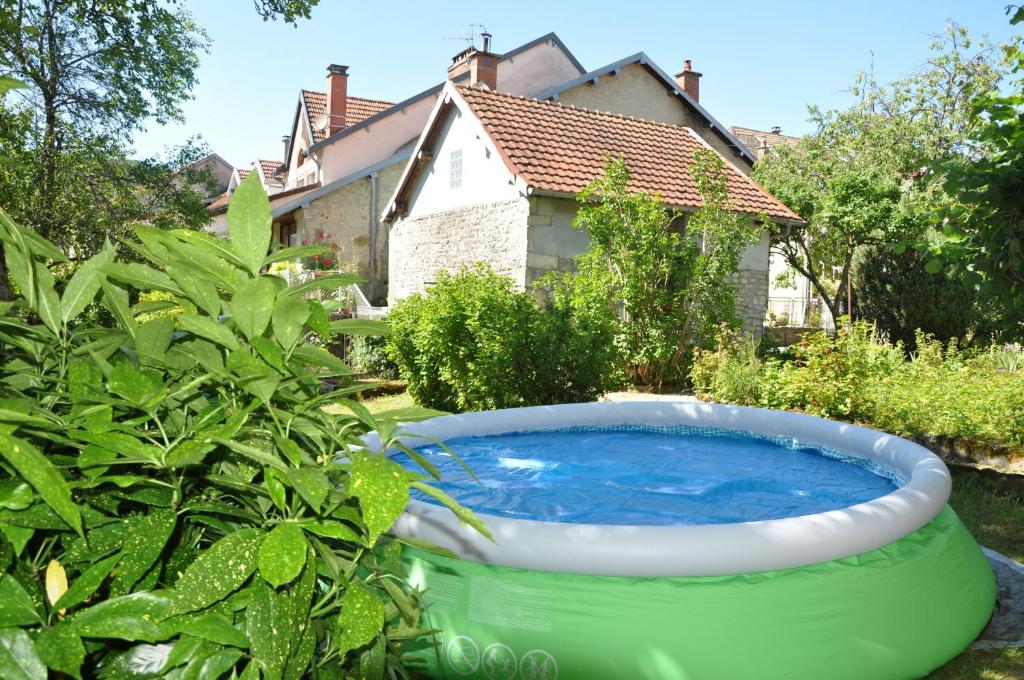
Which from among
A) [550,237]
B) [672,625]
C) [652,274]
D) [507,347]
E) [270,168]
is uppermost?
[270,168]

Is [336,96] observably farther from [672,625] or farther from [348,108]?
[672,625]

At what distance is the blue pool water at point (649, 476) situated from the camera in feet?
18.9

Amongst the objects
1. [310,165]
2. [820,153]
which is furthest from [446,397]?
[310,165]

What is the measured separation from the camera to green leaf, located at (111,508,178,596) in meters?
0.88

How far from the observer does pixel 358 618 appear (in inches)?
36.2

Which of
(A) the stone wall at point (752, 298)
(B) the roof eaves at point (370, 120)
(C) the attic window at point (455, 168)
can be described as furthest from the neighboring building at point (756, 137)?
(C) the attic window at point (455, 168)

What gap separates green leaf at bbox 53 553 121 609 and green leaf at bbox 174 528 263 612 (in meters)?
0.08

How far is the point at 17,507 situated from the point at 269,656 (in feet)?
1.02

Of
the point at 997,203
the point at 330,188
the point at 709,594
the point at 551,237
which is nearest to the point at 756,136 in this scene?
the point at 330,188

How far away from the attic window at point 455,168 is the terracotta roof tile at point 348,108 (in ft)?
47.6

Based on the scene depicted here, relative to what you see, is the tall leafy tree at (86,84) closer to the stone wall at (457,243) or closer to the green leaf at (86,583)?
the stone wall at (457,243)

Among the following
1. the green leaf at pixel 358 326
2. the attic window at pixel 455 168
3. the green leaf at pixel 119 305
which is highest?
the attic window at pixel 455 168

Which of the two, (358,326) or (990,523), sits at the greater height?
(358,326)

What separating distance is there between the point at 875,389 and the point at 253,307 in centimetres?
1026
